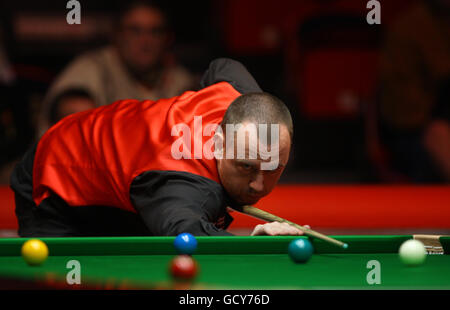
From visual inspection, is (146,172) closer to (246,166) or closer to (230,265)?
(246,166)

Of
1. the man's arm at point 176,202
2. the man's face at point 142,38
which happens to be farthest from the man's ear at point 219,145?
the man's face at point 142,38

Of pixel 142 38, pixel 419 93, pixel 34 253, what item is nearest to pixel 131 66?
pixel 142 38

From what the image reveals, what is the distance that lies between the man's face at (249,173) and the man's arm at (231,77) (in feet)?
1.65

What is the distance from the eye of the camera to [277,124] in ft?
7.31

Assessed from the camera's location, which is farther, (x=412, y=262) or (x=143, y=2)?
(x=143, y=2)

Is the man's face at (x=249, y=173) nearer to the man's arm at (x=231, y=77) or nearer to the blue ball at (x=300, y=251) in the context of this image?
the blue ball at (x=300, y=251)

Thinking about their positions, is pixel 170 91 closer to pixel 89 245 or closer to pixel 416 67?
pixel 416 67

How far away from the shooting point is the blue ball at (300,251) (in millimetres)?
1920

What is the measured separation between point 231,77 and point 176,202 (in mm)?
816

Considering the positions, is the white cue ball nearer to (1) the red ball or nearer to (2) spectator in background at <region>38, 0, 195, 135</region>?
(1) the red ball

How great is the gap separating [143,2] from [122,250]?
11.3ft

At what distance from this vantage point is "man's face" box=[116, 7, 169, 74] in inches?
195
